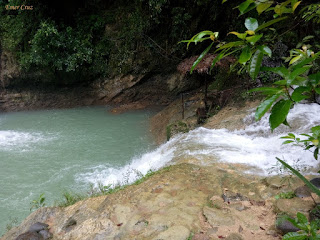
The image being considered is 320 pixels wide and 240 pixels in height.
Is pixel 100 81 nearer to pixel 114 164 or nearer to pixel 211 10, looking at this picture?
pixel 211 10

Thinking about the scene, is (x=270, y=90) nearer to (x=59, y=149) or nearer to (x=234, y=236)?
(x=234, y=236)

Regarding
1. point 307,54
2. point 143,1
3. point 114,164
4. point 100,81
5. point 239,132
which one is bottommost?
point 114,164

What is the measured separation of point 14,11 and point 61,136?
21.0 feet

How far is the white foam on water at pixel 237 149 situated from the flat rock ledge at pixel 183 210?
0.52 m

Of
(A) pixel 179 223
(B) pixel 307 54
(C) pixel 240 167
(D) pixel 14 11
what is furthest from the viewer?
(D) pixel 14 11

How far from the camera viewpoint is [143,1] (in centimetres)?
1022

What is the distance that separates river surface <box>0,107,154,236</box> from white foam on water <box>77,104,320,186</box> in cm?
30

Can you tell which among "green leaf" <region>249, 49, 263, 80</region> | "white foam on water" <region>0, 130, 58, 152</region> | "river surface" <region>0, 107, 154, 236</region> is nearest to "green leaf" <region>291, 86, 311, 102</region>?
"green leaf" <region>249, 49, 263, 80</region>

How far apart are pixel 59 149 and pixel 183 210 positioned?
17.1 ft

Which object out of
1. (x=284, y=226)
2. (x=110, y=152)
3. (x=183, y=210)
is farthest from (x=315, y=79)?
(x=110, y=152)

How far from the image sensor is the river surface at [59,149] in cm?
523

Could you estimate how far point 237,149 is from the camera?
15.5ft

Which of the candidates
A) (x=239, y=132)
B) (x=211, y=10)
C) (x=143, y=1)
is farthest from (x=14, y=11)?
(x=239, y=132)

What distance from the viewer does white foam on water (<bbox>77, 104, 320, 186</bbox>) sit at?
13.7ft
